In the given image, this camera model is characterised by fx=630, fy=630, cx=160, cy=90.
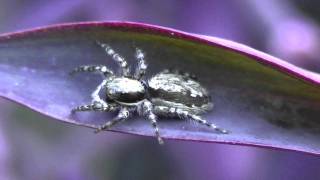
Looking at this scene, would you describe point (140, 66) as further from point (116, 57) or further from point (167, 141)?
point (167, 141)

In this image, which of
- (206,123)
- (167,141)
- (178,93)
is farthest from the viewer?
(167,141)

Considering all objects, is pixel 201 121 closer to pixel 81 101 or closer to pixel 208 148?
pixel 81 101

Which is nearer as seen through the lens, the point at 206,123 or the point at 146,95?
the point at 206,123

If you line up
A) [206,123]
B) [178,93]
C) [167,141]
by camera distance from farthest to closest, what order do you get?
[167,141] → [178,93] → [206,123]

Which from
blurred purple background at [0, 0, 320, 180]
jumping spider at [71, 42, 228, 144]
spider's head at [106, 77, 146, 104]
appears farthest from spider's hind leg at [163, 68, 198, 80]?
blurred purple background at [0, 0, 320, 180]

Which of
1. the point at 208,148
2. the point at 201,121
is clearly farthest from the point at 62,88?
the point at 208,148

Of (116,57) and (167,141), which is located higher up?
(116,57)

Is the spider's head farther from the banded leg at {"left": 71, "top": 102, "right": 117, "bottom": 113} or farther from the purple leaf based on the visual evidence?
the purple leaf

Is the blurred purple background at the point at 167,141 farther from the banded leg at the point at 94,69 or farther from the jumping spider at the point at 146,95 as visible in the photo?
the banded leg at the point at 94,69

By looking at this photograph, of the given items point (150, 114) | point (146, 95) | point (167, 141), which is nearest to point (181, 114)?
point (150, 114)
